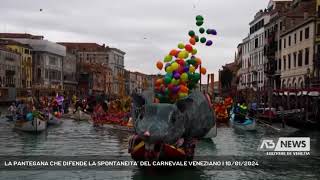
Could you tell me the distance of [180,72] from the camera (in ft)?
62.2

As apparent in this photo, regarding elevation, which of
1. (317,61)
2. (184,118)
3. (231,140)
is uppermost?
(317,61)

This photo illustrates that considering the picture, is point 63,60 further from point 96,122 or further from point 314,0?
point 96,122

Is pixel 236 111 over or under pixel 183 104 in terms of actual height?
under

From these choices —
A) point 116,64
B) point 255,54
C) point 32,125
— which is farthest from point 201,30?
point 116,64

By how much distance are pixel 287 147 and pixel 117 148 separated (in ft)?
27.4

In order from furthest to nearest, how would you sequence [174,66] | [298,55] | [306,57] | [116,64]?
1. [116,64]
2. [298,55]
3. [306,57]
4. [174,66]

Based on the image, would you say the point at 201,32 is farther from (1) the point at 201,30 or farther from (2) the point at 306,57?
(2) the point at 306,57

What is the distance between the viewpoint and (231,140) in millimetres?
31219

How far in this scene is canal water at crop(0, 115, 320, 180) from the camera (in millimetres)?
18625

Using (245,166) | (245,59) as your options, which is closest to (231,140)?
(245,166)

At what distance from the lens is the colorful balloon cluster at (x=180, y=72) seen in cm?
1862

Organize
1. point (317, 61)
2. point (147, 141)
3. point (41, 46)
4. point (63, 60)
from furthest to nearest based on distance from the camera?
point (63, 60) → point (41, 46) → point (317, 61) → point (147, 141)

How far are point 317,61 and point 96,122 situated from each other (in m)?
21.7

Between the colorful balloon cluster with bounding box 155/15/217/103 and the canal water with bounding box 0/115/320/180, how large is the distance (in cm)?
283
